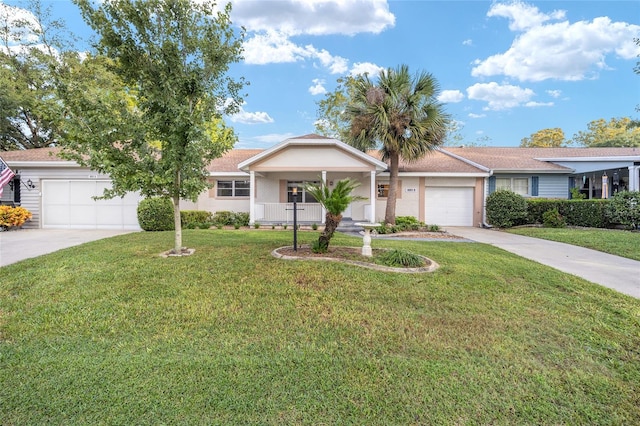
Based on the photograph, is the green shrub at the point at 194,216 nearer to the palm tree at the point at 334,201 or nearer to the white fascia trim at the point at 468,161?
the palm tree at the point at 334,201

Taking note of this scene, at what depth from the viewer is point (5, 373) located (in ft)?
9.43

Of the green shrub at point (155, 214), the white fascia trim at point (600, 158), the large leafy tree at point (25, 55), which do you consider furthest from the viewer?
the large leafy tree at point (25, 55)

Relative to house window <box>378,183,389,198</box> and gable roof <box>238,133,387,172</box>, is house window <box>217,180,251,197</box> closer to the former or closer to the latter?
gable roof <box>238,133,387,172</box>

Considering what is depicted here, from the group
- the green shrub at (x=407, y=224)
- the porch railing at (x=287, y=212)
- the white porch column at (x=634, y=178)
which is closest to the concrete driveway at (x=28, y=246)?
the porch railing at (x=287, y=212)

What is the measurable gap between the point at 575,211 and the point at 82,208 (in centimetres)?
2370

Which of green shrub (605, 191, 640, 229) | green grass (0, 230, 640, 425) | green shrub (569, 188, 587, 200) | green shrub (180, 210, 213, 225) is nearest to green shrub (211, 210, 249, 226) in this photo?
green shrub (180, 210, 213, 225)

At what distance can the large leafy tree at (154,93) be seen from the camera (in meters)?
5.86

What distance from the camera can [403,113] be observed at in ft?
42.2

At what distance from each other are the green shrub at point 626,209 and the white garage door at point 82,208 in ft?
72.4

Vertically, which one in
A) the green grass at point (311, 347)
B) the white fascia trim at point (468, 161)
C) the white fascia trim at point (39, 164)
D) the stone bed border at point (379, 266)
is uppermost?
the white fascia trim at point (468, 161)

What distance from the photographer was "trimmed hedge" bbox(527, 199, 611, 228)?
43.2 ft

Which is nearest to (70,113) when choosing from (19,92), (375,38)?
(375,38)

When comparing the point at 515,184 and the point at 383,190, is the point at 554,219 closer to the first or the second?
the point at 515,184

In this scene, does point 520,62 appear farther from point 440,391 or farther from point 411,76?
point 440,391
